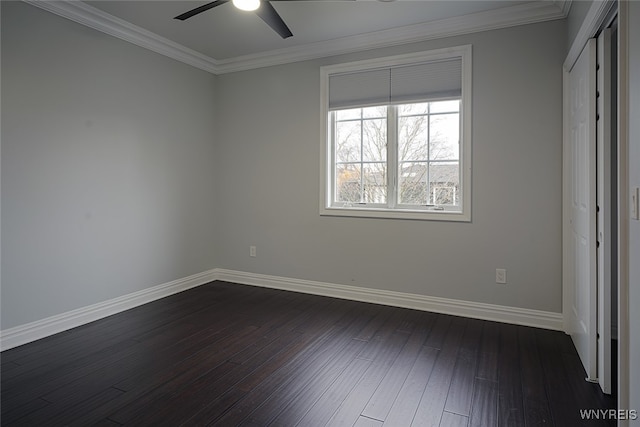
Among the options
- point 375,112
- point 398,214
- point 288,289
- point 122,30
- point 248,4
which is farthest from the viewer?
point 288,289

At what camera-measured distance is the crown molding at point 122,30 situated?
2.94 m

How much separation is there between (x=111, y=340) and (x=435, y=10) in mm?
3709

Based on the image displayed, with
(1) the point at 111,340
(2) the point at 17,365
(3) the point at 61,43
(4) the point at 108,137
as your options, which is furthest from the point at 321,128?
(2) the point at 17,365

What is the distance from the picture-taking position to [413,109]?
144 inches

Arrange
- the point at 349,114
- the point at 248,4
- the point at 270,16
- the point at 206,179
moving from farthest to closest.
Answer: the point at 206,179 → the point at 349,114 → the point at 270,16 → the point at 248,4

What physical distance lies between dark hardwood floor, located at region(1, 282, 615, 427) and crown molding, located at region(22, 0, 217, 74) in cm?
254

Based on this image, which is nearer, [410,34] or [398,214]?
[410,34]

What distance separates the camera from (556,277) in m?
3.07

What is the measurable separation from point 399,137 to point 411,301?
5.29ft

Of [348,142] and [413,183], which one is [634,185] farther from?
[348,142]

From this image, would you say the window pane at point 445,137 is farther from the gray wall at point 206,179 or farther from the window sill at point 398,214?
the window sill at point 398,214

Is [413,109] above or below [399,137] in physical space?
above

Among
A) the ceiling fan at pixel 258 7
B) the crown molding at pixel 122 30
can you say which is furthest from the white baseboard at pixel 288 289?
the ceiling fan at pixel 258 7

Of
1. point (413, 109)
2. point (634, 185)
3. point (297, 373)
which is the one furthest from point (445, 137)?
point (297, 373)
